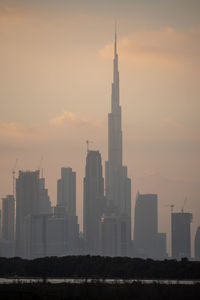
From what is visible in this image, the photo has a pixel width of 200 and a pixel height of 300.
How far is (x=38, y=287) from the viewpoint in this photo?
13588cm

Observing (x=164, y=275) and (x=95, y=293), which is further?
(x=164, y=275)

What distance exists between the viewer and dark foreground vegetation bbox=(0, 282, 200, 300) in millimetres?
130125

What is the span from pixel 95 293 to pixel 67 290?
14.1 ft

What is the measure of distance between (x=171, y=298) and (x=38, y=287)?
20723 millimetres

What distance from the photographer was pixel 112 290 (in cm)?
13462

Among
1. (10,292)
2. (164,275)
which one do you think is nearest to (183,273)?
(164,275)

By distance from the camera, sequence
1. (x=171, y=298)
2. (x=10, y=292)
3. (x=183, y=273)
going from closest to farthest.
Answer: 1. (x=10, y=292)
2. (x=171, y=298)
3. (x=183, y=273)

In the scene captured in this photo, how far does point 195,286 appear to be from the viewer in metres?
139

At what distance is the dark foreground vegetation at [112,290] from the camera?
130m

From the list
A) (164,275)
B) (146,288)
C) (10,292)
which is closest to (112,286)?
(146,288)

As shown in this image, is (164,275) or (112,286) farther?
(164,275)

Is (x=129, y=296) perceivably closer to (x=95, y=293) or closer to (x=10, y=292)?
(x=95, y=293)

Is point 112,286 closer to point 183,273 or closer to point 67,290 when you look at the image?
point 67,290

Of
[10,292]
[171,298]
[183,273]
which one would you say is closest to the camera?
[10,292]
